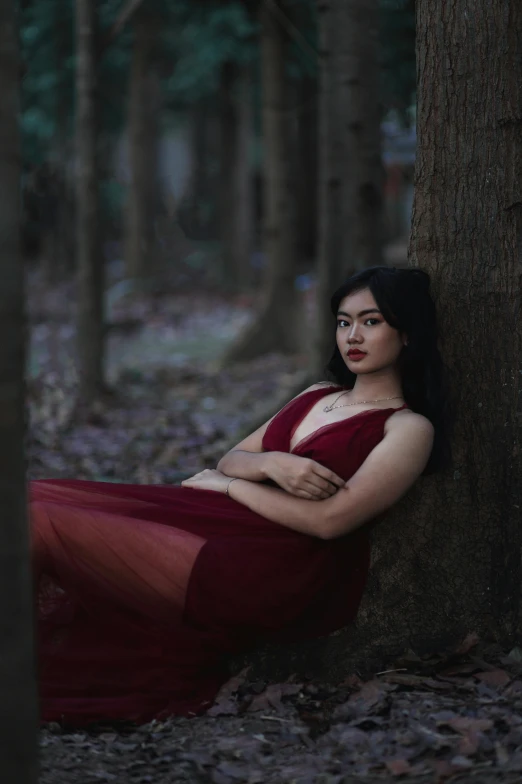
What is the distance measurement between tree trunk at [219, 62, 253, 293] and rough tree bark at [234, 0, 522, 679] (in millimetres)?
19194

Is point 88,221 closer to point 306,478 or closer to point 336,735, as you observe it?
point 306,478

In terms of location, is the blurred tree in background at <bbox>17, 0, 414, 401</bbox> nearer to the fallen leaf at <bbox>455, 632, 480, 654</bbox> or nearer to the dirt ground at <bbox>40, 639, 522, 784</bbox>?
the fallen leaf at <bbox>455, 632, 480, 654</bbox>

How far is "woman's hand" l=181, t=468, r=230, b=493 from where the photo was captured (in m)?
4.08

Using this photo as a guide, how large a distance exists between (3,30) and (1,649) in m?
1.43

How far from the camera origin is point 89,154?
10789 millimetres

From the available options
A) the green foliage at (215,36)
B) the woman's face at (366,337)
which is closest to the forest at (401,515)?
the woman's face at (366,337)

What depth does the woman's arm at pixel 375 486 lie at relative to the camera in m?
3.70

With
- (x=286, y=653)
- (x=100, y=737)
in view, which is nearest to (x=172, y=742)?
(x=100, y=737)

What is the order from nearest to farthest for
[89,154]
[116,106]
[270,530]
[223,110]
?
[270,530], [89,154], [223,110], [116,106]

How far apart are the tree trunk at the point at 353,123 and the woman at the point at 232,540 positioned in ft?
16.6

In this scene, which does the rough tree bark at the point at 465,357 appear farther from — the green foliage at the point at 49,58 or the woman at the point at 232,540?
the green foliage at the point at 49,58

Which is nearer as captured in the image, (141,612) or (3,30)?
(3,30)

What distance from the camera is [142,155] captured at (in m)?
22.0

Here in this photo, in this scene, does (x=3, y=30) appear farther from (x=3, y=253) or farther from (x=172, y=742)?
(x=172, y=742)
